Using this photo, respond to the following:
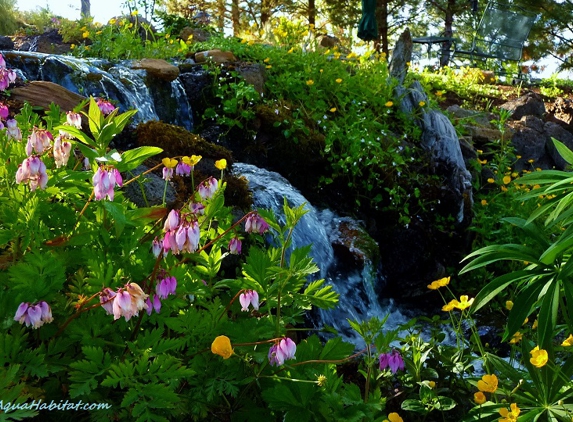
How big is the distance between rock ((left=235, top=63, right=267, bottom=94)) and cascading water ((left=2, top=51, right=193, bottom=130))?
2.40 feet

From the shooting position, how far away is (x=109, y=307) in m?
1.44

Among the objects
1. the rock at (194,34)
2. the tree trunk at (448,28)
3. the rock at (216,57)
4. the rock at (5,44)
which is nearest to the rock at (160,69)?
the rock at (216,57)

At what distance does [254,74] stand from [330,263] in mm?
2384

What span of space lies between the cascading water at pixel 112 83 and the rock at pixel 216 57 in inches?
27.5

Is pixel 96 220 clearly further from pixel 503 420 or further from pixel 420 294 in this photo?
pixel 420 294

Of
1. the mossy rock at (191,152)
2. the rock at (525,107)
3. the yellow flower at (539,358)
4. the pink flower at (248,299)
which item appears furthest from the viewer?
the rock at (525,107)

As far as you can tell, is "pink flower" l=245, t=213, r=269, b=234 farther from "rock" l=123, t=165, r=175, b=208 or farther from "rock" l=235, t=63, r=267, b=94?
"rock" l=235, t=63, r=267, b=94

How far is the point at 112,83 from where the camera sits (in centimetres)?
482

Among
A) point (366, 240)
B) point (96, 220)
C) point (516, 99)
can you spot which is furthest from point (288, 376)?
point (516, 99)

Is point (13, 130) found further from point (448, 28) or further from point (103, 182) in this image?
point (448, 28)

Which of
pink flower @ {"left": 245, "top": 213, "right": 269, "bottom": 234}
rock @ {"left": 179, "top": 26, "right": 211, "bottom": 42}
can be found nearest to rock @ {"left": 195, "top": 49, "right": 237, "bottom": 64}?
rock @ {"left": 179, "top": 26, "right": 211, "bottom": 42}

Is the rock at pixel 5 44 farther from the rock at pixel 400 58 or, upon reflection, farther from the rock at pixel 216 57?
the rock at pixel 400 58

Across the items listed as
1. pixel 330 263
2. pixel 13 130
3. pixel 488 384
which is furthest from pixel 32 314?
pixel 330 263

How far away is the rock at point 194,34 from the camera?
9.83 meters
